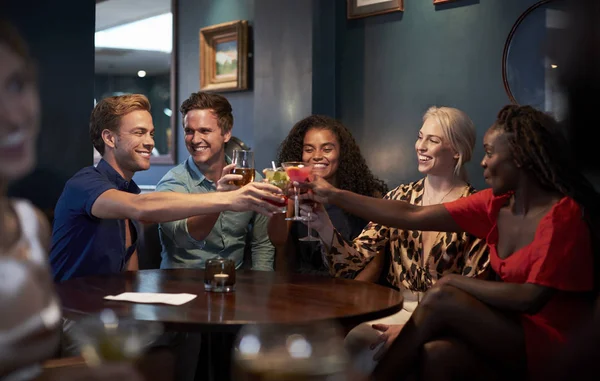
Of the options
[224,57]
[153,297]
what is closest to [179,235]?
[153,297]

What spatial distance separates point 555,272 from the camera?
5.56 feet

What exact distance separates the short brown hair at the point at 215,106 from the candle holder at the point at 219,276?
1.10 m

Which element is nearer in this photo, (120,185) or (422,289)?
(120,185)

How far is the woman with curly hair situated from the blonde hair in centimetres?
58

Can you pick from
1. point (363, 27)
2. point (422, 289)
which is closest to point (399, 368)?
point (422, 289)

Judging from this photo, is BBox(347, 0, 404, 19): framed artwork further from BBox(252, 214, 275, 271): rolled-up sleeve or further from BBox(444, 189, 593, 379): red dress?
BBox(444, 189, 593, 379): red dress

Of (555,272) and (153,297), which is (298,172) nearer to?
(153,297)

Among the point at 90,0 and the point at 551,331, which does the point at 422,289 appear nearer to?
the point at 551,331

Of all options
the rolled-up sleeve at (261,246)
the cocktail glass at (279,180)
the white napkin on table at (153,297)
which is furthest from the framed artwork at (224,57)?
the white napkin on table at (153,297)

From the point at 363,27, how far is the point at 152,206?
6.20ft

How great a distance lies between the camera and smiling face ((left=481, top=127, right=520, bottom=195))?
1.76 meters

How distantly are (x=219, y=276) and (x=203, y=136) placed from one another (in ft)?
3.55

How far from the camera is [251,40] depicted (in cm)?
423

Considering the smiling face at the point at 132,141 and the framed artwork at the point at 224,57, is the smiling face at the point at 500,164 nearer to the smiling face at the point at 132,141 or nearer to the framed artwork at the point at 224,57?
the smiling face at the point at 132,141
